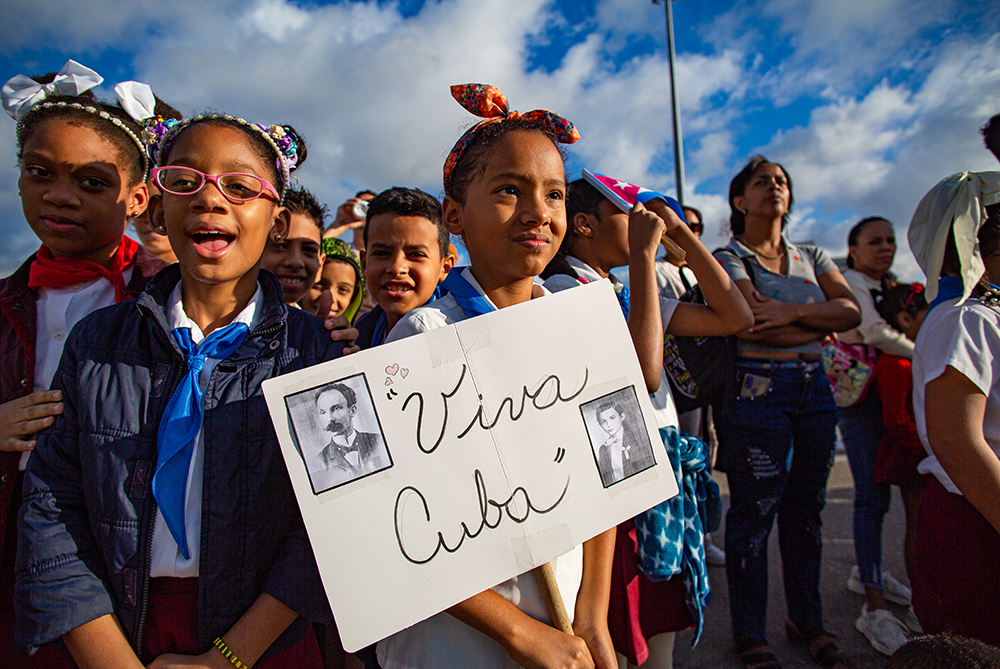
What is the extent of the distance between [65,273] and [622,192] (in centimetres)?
196

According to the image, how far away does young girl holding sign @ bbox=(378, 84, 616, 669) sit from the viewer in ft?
3.85

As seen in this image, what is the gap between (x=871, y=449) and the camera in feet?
10.8

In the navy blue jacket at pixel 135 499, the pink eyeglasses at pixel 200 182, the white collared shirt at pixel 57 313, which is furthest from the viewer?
the white collared shirt at pixel 57 313

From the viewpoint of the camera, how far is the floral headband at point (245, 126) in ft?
4.66

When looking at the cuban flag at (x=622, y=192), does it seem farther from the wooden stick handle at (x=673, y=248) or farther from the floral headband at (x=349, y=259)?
the floral headband at (x=349, y=259)

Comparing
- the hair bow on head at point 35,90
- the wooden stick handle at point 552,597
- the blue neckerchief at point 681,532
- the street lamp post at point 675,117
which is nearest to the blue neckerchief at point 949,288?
the blue neckerchief at point 681,532

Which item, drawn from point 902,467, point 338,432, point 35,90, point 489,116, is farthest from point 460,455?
point 902,467

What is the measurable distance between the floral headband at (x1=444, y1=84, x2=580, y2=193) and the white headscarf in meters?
1.47

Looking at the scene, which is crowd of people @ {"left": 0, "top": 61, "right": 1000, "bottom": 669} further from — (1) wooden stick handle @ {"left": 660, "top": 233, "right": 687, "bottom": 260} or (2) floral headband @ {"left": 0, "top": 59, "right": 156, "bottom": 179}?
(1) wooden stick handle @ {"left": 660, "top": 233, "right": 687, "bottom": 260}

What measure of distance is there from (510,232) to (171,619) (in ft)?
4.07

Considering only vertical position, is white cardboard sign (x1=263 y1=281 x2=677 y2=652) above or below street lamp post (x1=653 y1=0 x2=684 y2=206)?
below

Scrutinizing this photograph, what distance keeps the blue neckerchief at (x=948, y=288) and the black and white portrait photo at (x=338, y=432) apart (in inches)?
82.3

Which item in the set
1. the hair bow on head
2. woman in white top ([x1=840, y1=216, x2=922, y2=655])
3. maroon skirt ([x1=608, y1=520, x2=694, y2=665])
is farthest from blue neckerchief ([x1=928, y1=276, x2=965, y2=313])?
the hair bow on head

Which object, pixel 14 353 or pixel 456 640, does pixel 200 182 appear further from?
pixel 456 640
